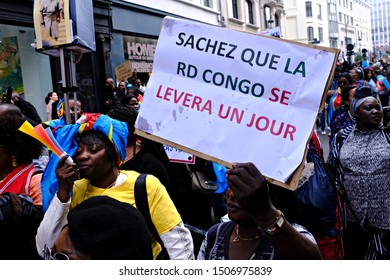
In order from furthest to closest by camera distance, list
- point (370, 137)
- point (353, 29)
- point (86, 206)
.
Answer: point (353, 29), point (370, 137), point (86, 206)

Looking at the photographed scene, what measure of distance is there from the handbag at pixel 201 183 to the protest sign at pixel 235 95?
2.02m

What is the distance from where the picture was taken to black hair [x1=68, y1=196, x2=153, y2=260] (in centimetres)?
167

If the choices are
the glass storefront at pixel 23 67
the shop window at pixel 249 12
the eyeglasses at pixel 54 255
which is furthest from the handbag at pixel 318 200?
the shop window at pixel 249 12

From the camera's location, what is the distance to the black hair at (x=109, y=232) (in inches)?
65.7

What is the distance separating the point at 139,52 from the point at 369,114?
12502 millimetres

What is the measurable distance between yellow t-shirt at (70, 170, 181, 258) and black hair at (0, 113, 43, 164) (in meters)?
0.35

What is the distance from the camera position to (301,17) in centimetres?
5103

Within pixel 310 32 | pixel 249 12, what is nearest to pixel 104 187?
pixel 249 12

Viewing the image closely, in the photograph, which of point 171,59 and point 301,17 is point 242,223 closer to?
point 171,59

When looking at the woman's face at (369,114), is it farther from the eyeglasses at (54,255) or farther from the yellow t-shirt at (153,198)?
the eyeglasses at (54,255)

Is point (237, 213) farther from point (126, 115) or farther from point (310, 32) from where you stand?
point (310, 32)

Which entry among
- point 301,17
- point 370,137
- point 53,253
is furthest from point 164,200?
point 301,17

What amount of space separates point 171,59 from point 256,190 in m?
0.85

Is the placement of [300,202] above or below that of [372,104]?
below
